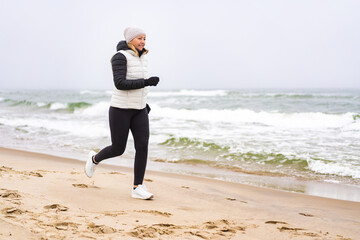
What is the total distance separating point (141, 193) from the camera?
4.03 metres

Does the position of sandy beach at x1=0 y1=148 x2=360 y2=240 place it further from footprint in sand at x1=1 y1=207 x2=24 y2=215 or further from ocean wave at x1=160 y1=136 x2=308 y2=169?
ocean wave at x1=160 y1=136 x2=308 y2=169

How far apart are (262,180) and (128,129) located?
123 inches

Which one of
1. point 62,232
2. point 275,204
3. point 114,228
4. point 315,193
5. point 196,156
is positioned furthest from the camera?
point 196,156

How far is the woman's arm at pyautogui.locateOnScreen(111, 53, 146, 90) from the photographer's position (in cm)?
365

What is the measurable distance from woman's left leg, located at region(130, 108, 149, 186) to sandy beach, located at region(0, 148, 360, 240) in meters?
0.31

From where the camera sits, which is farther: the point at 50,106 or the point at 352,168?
the point at 50,106

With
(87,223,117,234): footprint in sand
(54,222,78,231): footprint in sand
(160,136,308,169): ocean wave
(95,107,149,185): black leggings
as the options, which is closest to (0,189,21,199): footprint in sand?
(54,222,78,231): footprint in sand

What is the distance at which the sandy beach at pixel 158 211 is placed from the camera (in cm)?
266

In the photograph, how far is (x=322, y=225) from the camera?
137 inches

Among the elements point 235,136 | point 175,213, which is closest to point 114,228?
point 175,213

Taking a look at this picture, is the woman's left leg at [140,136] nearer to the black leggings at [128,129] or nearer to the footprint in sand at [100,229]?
the black leggings at [128,129]

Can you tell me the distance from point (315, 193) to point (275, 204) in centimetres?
119

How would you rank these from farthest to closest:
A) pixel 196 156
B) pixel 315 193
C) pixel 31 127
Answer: pixel 31 127, pixel 196 156, pixel 315 193

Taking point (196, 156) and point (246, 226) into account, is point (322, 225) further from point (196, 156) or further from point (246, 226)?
point (196, 156)
